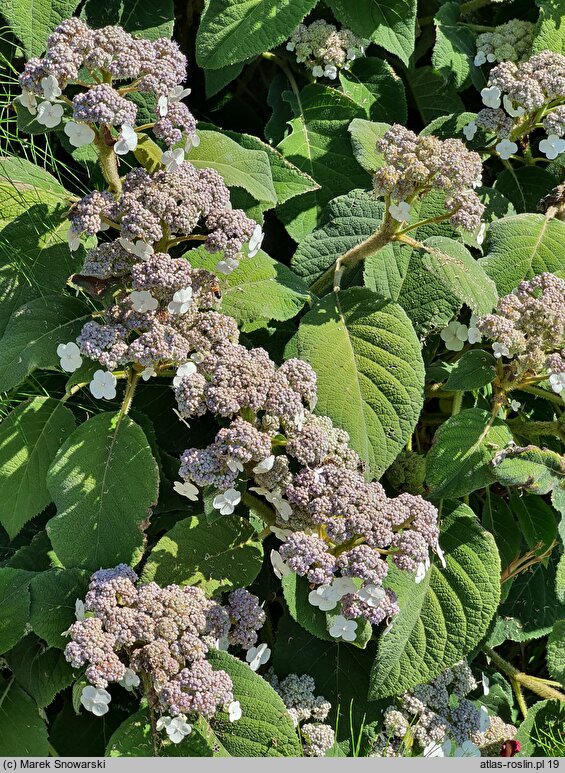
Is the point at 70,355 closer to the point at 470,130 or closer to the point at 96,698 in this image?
the point at 96,698

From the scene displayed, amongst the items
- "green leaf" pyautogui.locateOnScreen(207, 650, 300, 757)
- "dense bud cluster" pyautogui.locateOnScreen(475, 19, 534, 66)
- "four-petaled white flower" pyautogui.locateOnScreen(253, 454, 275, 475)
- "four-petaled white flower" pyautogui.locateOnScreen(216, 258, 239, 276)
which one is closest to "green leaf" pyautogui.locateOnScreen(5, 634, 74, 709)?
"green leaf" pyautogui.locateOnScreen(207, 650, 300, 757)

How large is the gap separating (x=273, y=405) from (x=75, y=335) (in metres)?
0.46

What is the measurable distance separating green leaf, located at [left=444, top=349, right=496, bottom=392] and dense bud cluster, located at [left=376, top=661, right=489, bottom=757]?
0.65 m

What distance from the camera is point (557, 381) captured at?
184 cm

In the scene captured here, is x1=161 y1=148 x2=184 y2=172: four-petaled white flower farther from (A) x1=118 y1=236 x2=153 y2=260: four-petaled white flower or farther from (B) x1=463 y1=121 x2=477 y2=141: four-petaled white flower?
(B) x1=463 y1=121 x2=477 y2=141: four-petaled white flower

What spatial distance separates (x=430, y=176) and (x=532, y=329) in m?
0.37

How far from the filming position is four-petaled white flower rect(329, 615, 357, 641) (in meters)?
1.70

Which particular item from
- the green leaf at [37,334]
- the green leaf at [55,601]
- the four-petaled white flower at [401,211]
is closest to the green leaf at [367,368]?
the four-petaled white flower at [401,211]

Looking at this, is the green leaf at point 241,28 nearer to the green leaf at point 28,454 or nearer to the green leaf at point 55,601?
the green leaf at point 28,454

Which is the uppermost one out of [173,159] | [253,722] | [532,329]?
[173,159]

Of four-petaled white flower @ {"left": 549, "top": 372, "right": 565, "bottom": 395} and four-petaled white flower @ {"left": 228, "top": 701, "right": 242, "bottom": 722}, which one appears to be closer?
four-petaled white flower @ {"left": 228, "top": 701, "right": 242, "bottom": 722}

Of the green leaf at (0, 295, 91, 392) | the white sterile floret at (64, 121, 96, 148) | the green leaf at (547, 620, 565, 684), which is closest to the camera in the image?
the white sterile floret at (64, 121, 96, 148)

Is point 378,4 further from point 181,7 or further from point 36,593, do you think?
point 36,593

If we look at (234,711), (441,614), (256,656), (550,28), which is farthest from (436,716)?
(550,28)
